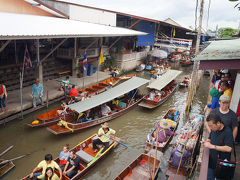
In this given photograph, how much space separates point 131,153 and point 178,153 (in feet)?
8.22

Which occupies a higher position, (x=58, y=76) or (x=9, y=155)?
(x=58, y=76)

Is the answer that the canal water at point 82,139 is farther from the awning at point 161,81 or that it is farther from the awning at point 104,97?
the awning at point 161,81

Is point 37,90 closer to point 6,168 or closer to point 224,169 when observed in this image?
point 6,168

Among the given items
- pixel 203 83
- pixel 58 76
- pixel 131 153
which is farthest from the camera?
pixel 203 83

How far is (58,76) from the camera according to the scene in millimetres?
16906

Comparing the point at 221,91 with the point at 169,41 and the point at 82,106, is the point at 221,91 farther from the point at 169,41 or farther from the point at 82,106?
the point at 169,41

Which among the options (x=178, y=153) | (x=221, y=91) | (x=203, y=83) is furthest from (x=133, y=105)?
(x=203, y=83)

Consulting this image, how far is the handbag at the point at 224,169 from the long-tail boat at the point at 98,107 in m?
6.88

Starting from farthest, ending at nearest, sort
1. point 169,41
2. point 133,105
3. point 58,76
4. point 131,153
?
point 169,41, point 58,76, point 133,105, point 131,153

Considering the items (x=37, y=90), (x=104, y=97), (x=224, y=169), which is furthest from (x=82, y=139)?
(x=224, y=169)

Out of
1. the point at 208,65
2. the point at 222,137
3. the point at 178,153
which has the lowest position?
the point at 178,153

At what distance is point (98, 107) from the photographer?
11516 mm

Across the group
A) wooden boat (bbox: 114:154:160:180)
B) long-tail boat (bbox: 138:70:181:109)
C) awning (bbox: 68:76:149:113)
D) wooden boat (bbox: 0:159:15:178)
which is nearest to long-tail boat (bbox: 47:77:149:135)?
awning (bbox: 68:76:149:113)

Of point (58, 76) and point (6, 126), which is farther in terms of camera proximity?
point (58, 76)
